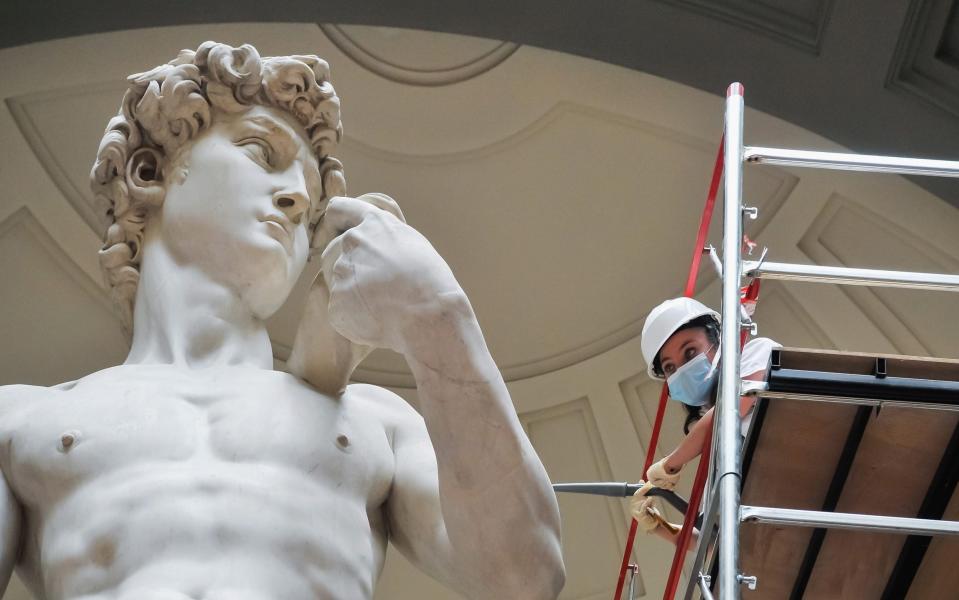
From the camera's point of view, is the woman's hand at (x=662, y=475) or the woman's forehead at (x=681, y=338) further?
the woman's forehead at (x=681, y=338)

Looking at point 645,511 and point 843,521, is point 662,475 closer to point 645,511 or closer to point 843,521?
point 645,511

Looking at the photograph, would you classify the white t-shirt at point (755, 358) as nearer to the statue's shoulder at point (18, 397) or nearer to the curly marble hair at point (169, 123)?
the curly marble hair at point (169, 123)

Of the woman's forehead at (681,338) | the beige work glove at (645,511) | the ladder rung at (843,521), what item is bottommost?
the beige work glove at (645,511)

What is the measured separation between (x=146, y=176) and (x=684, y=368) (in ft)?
5.50

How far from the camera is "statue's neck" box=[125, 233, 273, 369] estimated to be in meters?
3.18

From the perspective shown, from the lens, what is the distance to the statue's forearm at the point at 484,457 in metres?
2.60

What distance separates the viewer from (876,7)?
6.93 m

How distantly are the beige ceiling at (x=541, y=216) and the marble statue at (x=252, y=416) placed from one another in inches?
164

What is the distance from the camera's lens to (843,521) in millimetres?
2656

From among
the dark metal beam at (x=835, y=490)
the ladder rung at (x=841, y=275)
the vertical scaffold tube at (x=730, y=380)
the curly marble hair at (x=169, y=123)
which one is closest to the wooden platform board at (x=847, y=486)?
the dark metal beam at (x=835, y=490)

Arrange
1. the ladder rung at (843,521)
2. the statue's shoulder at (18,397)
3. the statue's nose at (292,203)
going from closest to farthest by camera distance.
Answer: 1. the ladder rung at (843,521)
2. the statue's shoulder at (18,397)
3. the statue's nose at (292,203)

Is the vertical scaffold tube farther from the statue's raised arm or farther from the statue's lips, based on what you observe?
the statue's lips

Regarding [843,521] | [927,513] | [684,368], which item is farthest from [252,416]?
[684,368]

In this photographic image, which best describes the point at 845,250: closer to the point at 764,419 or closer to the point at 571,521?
the point at 571,521
